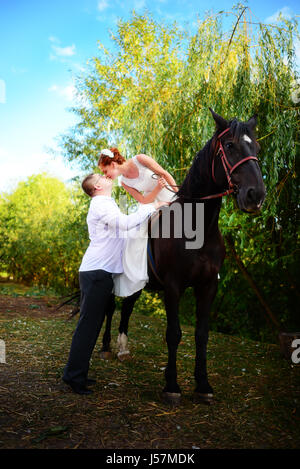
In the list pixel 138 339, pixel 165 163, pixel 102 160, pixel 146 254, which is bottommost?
pixel 138 339

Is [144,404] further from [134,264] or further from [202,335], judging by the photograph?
[134,264]

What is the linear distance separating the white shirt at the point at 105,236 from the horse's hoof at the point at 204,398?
1249mm

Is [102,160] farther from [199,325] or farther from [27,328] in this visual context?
[27,328]

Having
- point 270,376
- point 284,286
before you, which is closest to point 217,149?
point 270,376

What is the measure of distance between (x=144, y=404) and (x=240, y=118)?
12.3 feet

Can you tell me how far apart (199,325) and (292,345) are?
2.27 meters

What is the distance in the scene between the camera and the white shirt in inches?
121

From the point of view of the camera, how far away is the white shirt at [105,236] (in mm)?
3063

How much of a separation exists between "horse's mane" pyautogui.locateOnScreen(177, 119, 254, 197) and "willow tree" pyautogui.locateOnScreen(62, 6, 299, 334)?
2108mm

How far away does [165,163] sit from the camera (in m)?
5.90

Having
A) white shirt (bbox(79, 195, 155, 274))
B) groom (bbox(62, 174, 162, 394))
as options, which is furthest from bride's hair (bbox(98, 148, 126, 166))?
white shirt (bbox(79, 195, 155, 274))

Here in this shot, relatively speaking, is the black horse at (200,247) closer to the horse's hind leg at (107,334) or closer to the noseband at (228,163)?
the noseband at (228,163)

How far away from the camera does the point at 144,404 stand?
3004 millimetres

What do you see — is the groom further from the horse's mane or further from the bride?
the horse's mane
